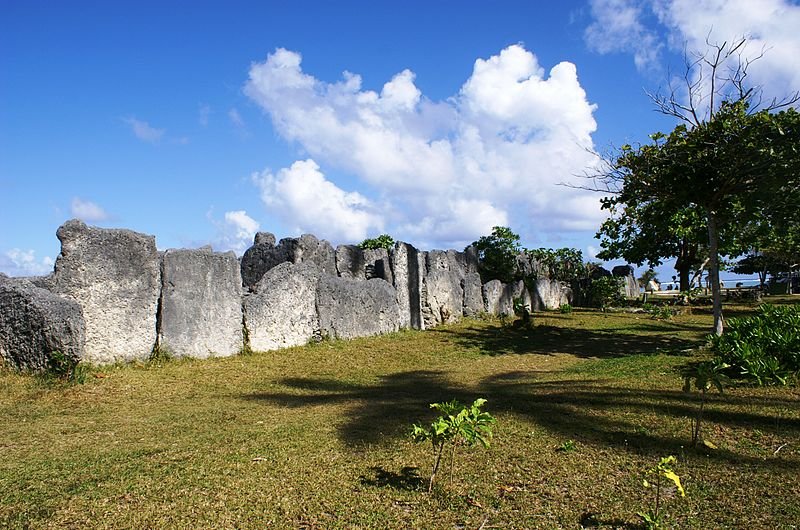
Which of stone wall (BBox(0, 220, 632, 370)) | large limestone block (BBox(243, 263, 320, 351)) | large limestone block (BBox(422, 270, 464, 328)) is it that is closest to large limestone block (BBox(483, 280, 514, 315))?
large limestone block (BBox(422, 270, 464, 328))

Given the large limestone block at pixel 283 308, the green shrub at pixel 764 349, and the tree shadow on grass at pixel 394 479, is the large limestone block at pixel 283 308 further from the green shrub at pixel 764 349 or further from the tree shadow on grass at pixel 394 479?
the green shrub at pixel 764 349

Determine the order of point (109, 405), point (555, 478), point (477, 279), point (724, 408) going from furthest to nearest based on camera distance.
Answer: point (477, 279) < point (109, 405) < point (724, 408) < point (555, 478)

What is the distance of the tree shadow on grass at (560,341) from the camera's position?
12289 mm

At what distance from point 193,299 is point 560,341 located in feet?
27.8

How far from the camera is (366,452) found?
5051 mm

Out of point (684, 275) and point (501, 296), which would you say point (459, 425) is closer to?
point (501, 296)

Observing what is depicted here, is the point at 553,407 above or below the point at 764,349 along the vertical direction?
below

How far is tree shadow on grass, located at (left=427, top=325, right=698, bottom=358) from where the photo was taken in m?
12.3

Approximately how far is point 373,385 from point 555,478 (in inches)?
183

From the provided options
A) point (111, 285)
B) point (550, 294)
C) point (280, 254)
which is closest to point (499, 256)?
point (550, 294)

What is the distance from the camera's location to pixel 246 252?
536 inches

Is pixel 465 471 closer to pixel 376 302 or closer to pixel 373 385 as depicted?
pixel 373 385

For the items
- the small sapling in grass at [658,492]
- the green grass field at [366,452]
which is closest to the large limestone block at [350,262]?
the green grass field at [366,452]

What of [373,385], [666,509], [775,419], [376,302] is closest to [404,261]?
[376,302]
